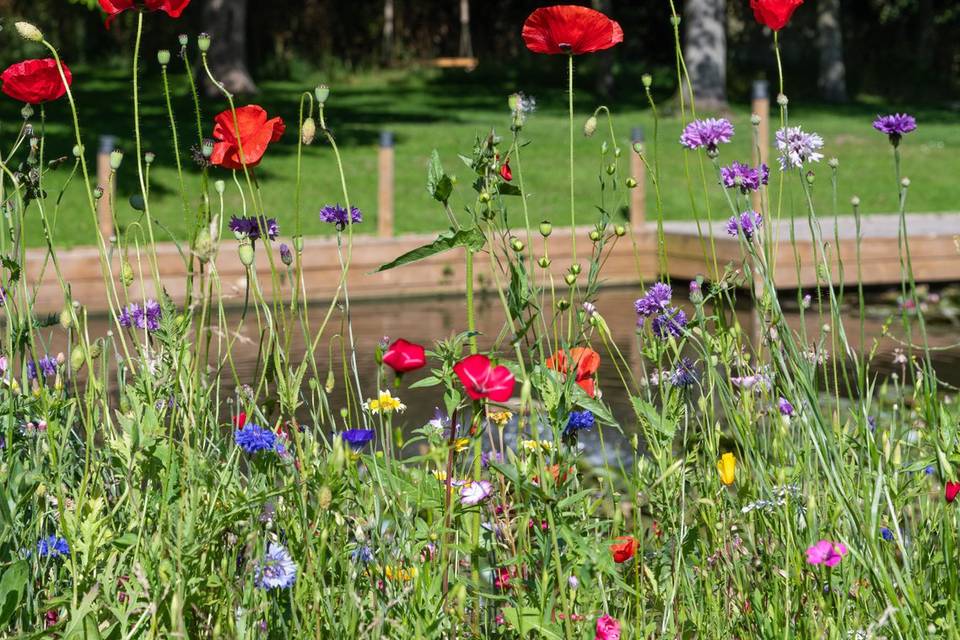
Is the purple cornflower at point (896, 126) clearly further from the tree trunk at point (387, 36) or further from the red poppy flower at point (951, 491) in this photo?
the tree trunk at point (387, 36)

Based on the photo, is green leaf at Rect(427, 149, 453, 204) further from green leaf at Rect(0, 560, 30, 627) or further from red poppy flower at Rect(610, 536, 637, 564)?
green leaf at Rect(0, 560, 30, 627)

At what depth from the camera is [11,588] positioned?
1.69m

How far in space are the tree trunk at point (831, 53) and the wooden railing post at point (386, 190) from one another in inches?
527

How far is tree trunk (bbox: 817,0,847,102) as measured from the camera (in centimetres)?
2091

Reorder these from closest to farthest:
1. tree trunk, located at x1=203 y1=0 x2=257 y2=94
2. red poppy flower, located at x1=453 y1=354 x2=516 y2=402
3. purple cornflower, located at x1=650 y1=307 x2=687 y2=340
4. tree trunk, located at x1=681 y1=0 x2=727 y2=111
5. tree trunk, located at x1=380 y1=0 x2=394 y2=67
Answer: red poppy flower, located at x1=453 y1=354 x2=516 y2=402 < purple cornflower, located at x1=650 y1=307 x2=687 y2=340 < tree trunk, located at x1=203 y1=0 x2=257 y2=94 < tree trunk, located at x1=681 y1=0 x2=727 y2=111 < tree trunk, located at x1=380 y1=0 x2=394 y2=67

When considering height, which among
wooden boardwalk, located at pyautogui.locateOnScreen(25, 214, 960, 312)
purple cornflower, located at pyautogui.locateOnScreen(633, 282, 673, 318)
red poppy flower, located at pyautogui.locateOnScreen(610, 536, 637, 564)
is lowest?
wooden boardwalk, located at pyautogui.locateOnScreen(25, 214, 960, 312)

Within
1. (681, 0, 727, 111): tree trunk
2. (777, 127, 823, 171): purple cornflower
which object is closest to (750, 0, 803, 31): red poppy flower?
(777, 127, 823, 171): purple cornflower

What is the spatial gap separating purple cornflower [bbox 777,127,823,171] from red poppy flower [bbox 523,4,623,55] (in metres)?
0.28

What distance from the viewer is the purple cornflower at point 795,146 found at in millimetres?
2039

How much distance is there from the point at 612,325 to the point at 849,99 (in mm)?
15102

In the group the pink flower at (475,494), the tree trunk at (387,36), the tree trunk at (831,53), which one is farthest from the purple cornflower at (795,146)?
the tree trunk at (387,36)

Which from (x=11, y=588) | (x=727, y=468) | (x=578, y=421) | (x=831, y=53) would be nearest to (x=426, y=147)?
(x=831, y=53)

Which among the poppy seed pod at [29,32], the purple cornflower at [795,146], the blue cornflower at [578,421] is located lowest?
the blue cornflower at [578,421]

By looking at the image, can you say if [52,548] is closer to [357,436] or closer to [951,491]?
[357,436]
